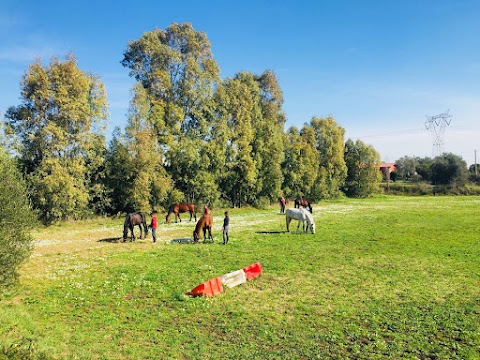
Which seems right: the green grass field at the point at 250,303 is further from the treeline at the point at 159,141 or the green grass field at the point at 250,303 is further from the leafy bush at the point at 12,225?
the treeline at the point at 159,141

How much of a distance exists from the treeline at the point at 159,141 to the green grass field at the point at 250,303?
15.7m

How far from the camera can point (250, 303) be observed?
16516mm

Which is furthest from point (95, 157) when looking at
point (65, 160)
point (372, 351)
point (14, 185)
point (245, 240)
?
point (372, 351)

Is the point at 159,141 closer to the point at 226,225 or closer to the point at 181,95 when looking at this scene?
the point at 181,95

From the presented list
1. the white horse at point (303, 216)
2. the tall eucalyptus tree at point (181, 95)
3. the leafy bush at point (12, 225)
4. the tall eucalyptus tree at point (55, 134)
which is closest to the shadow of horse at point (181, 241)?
the white horse at point (303, 216)

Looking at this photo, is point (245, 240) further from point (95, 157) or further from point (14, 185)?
point (95, 157)

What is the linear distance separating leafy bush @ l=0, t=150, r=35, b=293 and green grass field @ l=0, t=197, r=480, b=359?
1481mm

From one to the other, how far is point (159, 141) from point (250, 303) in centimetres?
3987

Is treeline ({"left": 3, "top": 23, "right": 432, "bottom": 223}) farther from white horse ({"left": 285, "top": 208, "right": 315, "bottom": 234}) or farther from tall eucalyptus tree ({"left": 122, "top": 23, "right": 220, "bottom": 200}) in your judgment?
white horse ({"left": 285, "top": 208, "right": 315, "bottom": 234})

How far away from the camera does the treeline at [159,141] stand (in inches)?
1602

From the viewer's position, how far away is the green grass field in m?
12.3

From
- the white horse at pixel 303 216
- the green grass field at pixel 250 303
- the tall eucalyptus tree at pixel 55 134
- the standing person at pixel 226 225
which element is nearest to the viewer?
the green grass field at pixel 250 303

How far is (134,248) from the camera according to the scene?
2755 cm

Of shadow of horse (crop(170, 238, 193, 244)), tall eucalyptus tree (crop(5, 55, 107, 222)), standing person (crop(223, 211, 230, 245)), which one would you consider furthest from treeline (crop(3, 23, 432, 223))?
standing person (crop(223, 211, 230, 245))
